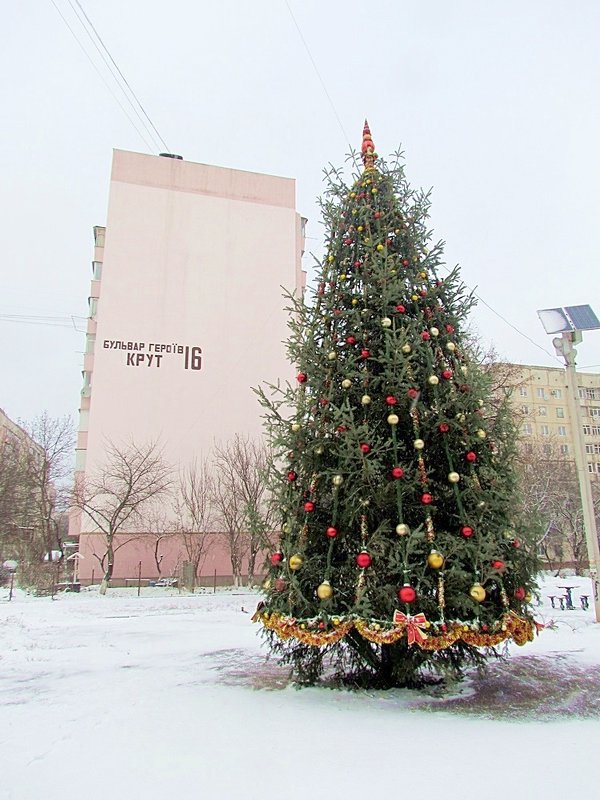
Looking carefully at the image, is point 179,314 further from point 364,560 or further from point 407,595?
point 407,595

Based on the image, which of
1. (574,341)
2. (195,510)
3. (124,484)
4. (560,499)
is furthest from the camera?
(560,499)

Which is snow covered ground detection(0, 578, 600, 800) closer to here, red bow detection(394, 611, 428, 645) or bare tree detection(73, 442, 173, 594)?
red bow detection(394, 611, 428, 645)

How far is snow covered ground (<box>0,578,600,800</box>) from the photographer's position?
296 cm

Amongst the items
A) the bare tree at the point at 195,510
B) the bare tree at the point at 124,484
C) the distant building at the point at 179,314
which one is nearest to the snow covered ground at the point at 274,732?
the bare tree at the point at 124,484

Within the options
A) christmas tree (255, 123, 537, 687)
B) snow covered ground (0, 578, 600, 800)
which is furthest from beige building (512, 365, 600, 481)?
snow covered ground (0, 578, 600, 800)

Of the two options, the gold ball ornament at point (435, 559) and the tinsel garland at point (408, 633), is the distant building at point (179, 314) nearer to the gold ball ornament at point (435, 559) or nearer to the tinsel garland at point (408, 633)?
the tinsel garland at point (408, 633)

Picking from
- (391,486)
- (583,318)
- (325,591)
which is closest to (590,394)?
(583,318)

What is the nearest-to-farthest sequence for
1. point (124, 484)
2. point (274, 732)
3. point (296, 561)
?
point (274, 732), point (296, 561), point (124, 484)

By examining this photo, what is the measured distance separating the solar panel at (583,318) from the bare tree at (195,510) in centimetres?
1881

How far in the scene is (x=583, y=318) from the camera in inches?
417

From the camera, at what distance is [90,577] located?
2495 cm

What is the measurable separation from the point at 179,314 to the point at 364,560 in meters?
26.2

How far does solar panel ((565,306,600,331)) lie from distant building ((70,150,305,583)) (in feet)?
64.8

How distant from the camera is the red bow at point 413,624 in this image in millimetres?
4215
